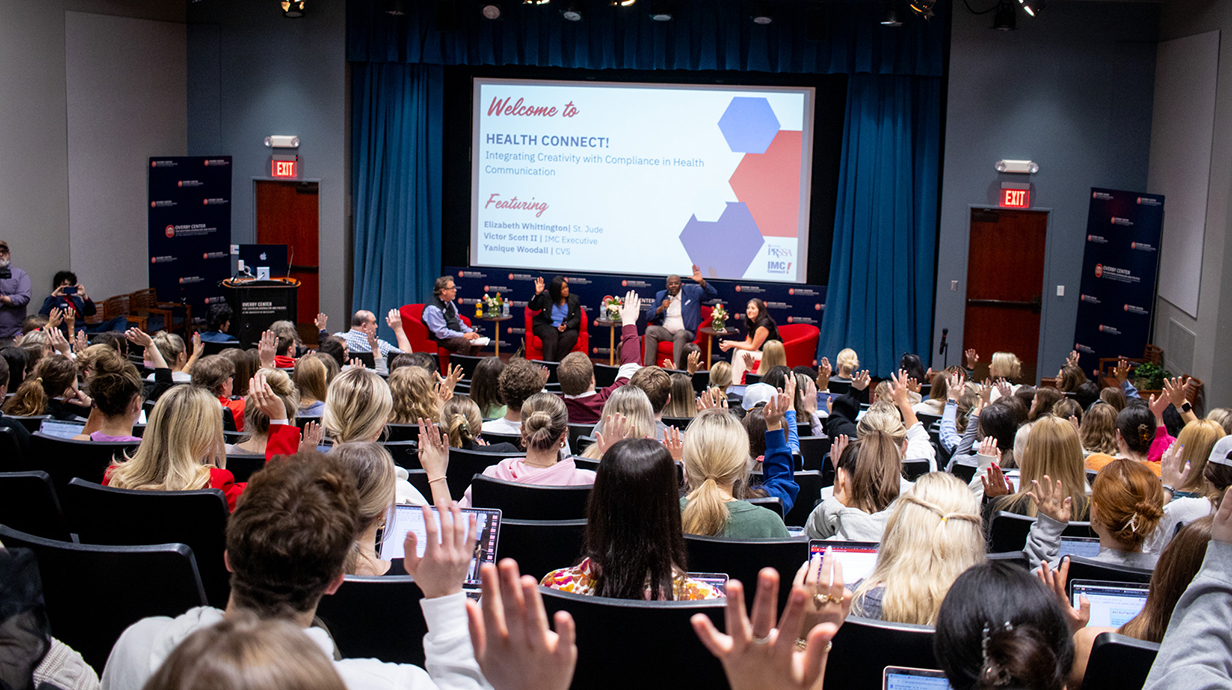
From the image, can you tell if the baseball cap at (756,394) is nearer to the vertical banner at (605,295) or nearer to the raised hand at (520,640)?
the raised hand at (520,640)

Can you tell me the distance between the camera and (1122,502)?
287cm

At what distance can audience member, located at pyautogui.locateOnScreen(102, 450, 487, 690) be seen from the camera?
149cm

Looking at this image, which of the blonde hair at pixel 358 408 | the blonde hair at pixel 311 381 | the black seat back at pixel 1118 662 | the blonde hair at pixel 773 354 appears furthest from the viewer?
the blonde hair at pixel 773 354

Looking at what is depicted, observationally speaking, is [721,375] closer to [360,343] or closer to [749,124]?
[360,343]

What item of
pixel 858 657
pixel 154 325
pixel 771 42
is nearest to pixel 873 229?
pixel 771 42

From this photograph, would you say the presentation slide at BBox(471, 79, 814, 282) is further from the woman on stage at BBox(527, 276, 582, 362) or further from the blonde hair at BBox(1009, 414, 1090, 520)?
the blonde hair at BBox(1009, 414, 1090, 520)

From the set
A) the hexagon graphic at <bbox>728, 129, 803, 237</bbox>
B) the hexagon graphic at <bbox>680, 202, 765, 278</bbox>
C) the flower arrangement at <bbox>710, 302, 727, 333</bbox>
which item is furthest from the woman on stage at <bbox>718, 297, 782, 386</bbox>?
the hexagon graphic at <bbox>728, 129, 803, 237</bbox>

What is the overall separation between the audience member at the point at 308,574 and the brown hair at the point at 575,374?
3.76 metres

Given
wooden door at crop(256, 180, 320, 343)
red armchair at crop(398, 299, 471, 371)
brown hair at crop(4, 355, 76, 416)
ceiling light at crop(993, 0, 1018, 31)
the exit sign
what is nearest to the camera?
brown hair at crop(4, 355, 76, 416)

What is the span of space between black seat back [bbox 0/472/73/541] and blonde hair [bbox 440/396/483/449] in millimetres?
1559

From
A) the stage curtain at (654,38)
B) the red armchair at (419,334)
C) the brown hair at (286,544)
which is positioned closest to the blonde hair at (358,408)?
the brown hair at (286,544)

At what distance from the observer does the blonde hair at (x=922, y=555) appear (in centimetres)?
233

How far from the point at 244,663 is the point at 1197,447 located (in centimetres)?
388

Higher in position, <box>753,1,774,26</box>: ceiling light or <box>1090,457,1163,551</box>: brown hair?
<box>753,1,774,26</box>: ceiling light
